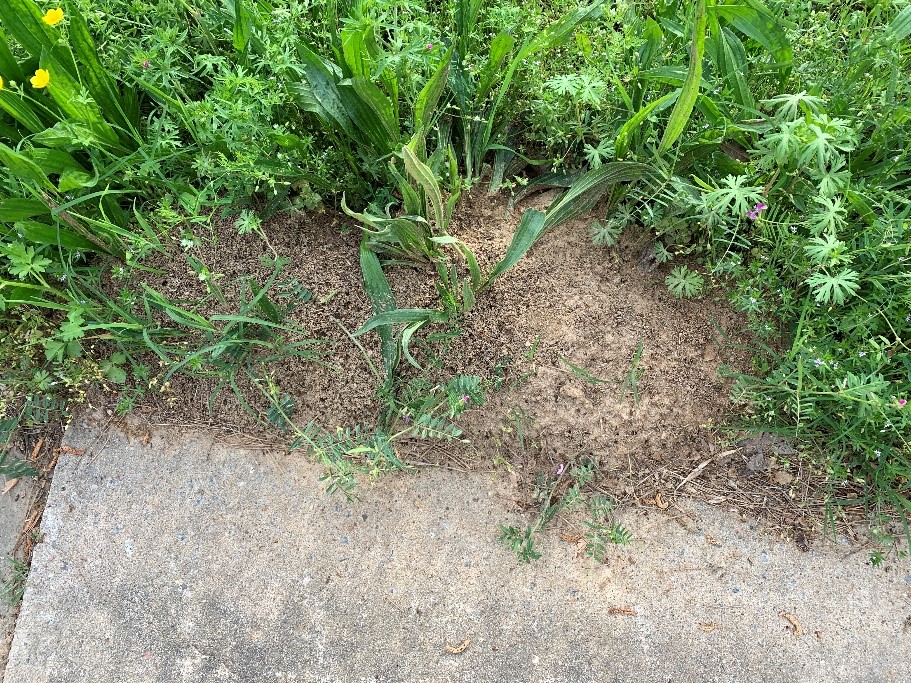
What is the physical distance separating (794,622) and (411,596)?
41.5 inches

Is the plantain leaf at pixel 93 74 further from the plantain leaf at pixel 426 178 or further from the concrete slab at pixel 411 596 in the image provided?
the concrete slab at pixel 411 596

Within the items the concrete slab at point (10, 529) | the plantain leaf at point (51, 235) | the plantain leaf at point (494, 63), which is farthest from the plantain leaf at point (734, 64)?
the concrete slab at point (10, 529)

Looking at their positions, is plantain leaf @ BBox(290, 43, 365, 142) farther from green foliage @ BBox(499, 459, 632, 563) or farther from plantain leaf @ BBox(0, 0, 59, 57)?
green foliage @ BBox(499, 459, 632, 563)

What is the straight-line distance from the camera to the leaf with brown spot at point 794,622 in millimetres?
1769

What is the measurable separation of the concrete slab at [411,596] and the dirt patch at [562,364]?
0.37ft

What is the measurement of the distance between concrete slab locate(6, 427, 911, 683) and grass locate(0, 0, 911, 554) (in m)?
0.20

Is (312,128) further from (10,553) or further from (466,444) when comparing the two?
(10,553)

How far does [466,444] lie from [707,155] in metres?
1.05

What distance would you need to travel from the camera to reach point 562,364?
1885mm

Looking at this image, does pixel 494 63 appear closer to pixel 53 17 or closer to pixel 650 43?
pixel 650 43

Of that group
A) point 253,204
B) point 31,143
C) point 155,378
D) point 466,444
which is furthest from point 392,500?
point 31,143

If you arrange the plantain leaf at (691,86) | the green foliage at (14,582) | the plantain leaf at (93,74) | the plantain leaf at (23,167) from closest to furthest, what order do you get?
the plantain leaf at (691,86), the plantain leaf at (23,167), the plantain leaf at (93,74), the green foliage at (14,582)

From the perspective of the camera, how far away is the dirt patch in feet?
6.11

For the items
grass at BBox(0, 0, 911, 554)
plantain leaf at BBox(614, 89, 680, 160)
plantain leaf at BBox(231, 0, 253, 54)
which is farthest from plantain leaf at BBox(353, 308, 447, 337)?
plantain leaf at BBox(231, 0, 253, 54)
